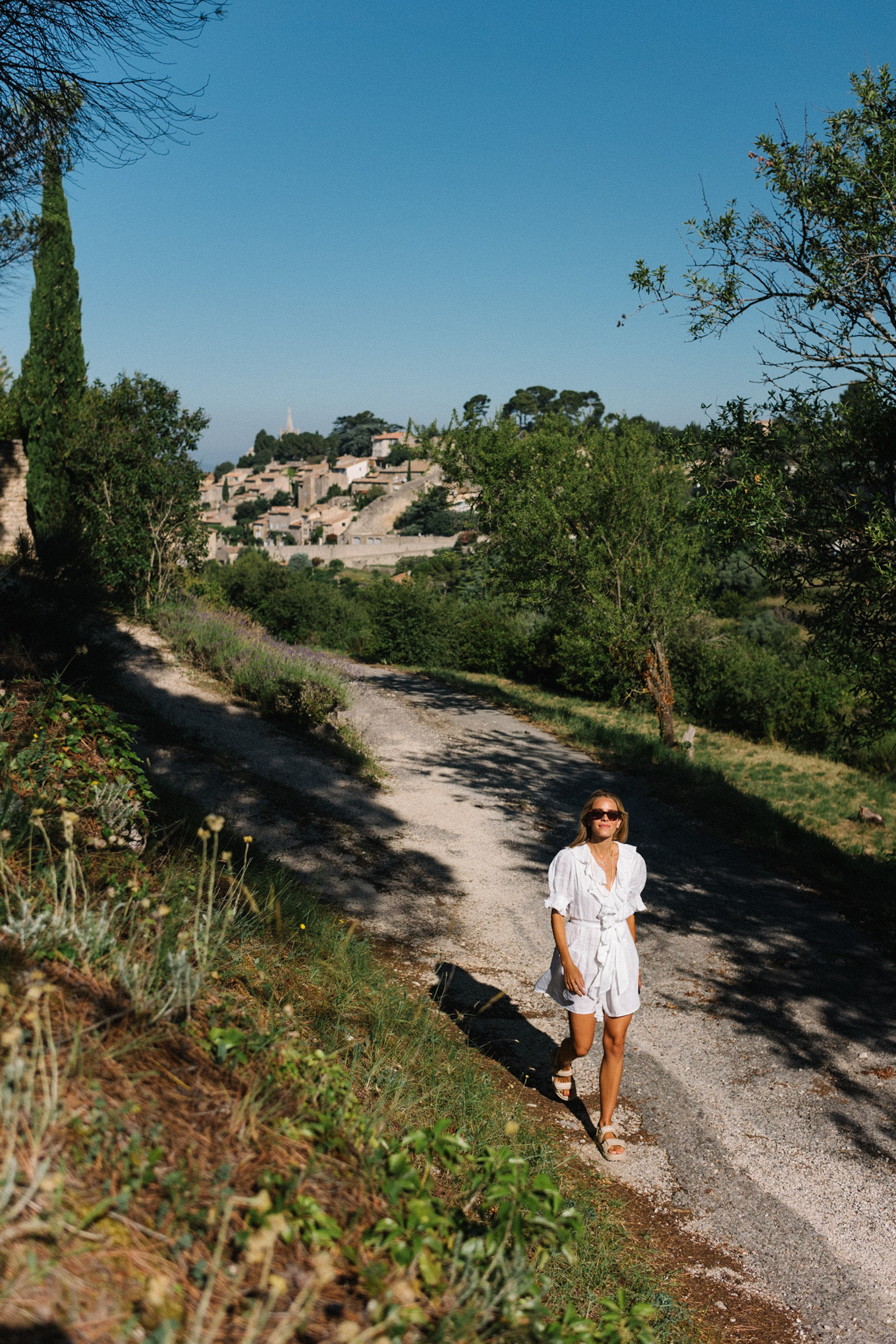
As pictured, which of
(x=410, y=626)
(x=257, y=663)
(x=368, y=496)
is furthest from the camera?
(x=368, y=496)

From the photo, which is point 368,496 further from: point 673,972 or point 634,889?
point 634,889

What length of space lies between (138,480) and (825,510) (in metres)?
12.2

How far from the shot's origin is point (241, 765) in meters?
9.42

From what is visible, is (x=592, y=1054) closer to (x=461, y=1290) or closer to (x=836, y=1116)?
(x=836, y=1116)

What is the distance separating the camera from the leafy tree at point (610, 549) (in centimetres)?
1429

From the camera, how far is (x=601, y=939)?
13.1 feet

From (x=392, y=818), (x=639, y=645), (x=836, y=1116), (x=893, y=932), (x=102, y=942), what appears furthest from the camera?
(x=639, y=645)

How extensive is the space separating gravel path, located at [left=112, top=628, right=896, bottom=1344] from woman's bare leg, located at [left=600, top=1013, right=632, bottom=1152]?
217 millimetres

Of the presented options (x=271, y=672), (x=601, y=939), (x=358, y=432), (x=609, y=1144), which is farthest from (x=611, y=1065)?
(x=358, y=432)

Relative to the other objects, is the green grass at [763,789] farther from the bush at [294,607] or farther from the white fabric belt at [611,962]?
the bush at [294,607]

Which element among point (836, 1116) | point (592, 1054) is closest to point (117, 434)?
point (592, 1054)

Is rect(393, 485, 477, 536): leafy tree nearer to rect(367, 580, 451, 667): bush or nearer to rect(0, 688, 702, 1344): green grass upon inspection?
rect(367, 580, 451, 667): bush

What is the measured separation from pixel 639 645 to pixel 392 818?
704 centimetres

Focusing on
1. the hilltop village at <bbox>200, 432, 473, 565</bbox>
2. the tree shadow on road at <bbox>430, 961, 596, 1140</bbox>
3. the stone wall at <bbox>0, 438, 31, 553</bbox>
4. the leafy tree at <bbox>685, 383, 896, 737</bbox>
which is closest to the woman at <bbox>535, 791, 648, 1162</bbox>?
the tree shadow on road at <bbox>430, 961, 596, 1140</bbox>
